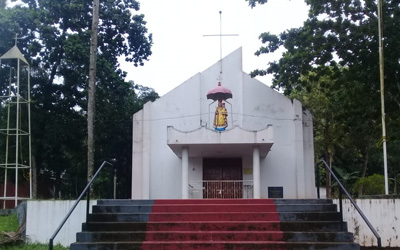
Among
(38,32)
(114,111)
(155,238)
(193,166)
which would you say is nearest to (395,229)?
(155,238)

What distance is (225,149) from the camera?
16609 millimetres

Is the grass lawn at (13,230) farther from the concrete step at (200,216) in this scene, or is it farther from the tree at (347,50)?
the tree at (347,50)

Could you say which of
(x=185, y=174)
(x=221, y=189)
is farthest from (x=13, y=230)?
(x=221, y=189)

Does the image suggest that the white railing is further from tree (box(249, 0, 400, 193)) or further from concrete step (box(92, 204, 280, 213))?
concrete step (box(92, 204, 280, 213))

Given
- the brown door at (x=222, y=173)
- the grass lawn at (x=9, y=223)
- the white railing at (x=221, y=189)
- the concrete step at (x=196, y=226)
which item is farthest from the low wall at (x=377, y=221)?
the grass lawn at (x=9, y=223)

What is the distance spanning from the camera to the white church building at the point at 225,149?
1741cm

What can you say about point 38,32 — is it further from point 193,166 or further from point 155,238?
point 155,238

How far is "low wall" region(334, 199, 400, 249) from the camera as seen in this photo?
1047cm

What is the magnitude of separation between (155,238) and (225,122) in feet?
27.8

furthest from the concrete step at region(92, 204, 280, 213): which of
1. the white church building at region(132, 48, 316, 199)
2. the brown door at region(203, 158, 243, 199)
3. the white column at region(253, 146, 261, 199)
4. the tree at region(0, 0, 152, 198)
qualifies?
the tree at region(0, 0, 152, 198)

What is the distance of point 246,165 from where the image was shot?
59.3ft

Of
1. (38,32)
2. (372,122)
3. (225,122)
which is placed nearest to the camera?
(225,122)

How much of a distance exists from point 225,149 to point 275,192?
8.19 ft

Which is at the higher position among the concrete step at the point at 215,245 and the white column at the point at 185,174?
the white column at the point at 185,174
